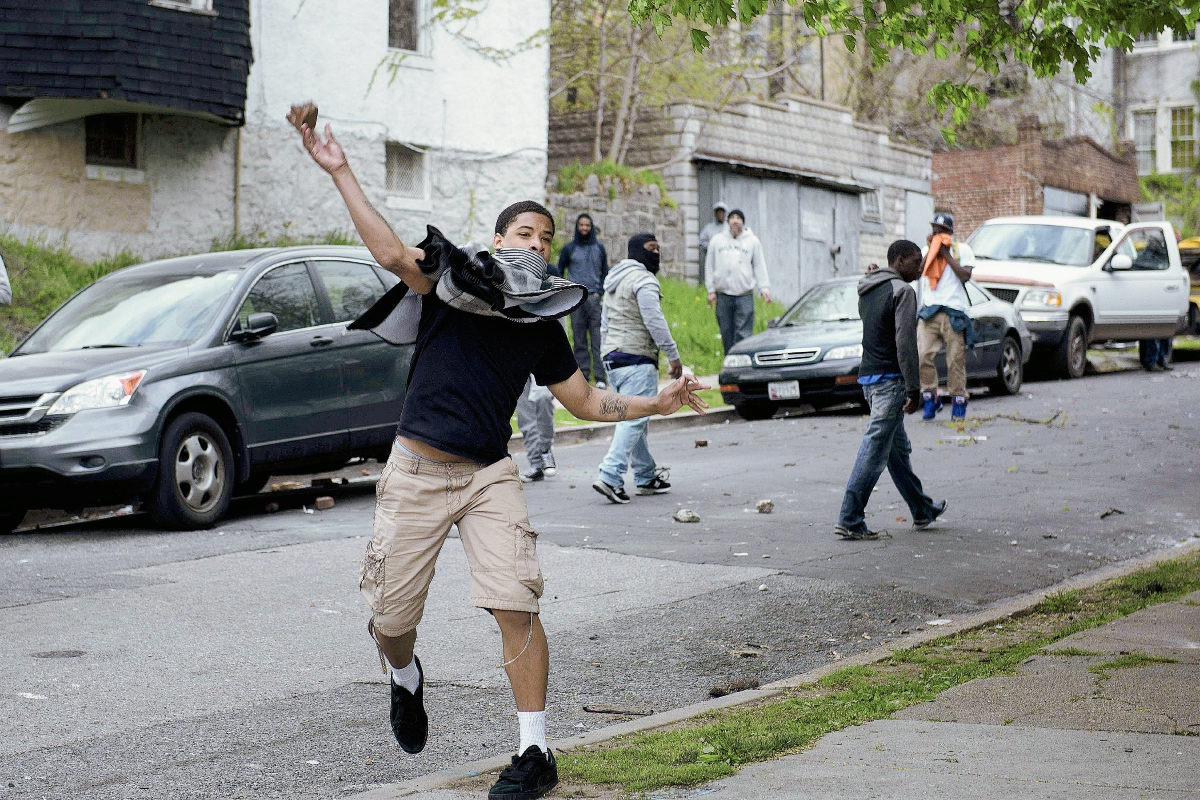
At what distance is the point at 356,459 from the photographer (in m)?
11.2

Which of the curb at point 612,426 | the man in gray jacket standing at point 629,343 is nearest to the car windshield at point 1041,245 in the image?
the curb at point 612,426

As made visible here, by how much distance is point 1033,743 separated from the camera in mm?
4676

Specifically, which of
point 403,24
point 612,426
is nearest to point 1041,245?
point 612,426

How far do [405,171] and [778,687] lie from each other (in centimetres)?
1793

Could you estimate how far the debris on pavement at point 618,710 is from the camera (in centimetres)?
564

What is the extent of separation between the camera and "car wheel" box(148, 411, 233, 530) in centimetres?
962

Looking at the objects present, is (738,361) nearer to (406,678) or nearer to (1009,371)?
(1009,371)

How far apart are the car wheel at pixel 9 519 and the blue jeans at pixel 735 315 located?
417 inches

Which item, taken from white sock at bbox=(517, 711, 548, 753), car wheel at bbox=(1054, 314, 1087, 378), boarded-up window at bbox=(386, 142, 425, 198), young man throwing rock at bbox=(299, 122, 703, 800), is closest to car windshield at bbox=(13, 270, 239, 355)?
young man throwing rock at bbox=(299, 122, 703, 800)

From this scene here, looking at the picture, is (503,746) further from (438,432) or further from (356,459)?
(356,459)

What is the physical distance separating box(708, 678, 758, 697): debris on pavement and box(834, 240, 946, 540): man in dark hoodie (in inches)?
126

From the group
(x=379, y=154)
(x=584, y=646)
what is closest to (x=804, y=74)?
(x=379, y=154)

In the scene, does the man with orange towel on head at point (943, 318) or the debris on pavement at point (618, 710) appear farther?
the man with orange towel on head at point (943, 318)

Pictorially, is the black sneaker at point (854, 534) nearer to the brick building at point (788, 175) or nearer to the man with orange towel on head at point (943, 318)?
the man with orange towel on head at point (943, 318)
